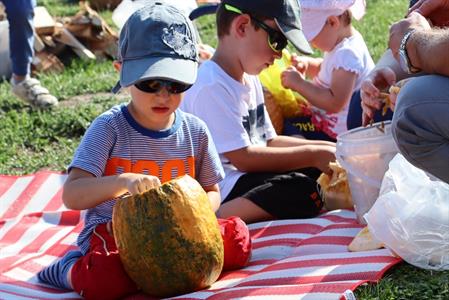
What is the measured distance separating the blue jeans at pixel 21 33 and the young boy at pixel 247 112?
2.88m

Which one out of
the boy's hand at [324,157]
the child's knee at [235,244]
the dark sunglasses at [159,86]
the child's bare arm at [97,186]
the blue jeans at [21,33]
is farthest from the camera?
the blue jeans at [21,33]

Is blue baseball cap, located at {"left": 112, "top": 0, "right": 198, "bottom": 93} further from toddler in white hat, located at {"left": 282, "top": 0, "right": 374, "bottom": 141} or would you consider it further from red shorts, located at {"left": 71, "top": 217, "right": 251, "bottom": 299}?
toddler in white hat, located at {"left": 282, "top": 0, "right": 374, "bottom": 141}

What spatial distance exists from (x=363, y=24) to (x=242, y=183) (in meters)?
6.10

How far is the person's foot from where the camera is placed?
6.84m

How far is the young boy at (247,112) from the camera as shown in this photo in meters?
4.37

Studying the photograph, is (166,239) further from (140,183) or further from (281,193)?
(281,193)

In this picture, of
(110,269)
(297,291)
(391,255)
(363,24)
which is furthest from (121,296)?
(363,24)

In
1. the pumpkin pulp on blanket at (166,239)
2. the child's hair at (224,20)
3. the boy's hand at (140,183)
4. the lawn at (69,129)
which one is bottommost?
the lawn at (69,129)

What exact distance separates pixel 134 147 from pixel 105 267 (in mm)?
550

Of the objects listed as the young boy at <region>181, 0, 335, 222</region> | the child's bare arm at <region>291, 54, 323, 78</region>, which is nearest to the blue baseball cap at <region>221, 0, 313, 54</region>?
the young boy at <region>181, 0, 335, 222</region>

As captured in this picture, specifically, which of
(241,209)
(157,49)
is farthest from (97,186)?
(241,209)

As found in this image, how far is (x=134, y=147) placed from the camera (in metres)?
3.74

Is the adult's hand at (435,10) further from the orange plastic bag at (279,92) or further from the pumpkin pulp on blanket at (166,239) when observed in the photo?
the orange plastic bag at (279,92)

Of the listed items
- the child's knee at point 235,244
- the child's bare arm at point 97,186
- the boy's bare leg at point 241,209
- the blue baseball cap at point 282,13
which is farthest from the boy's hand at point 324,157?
the child's bare arm at point 97,186
